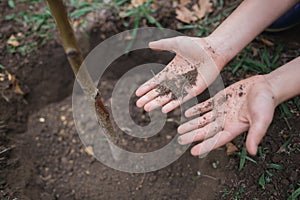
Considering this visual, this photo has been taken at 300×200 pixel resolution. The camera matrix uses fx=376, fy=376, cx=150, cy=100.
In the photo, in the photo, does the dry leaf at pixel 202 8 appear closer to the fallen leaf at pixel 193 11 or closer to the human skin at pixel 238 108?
the fallen leaf at pixel 193 11

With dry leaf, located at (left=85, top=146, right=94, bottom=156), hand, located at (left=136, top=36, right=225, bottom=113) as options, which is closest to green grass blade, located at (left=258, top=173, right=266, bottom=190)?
hand, located at (left=136, top=36, right=225, bottom=113)

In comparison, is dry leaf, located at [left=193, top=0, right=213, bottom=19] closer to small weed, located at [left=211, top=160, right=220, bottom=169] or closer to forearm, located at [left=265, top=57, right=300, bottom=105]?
forearm, located at [left=265, top=57, right=300, bottom=105]

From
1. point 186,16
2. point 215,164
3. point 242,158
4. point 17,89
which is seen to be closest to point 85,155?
point 17,89

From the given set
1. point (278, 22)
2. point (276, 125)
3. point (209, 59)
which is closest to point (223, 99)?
point (209, 59)

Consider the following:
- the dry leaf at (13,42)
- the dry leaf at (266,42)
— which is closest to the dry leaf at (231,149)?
the dry leaf at (266,42)

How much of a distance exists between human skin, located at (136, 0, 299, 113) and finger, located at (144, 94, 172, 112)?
0.06 metres

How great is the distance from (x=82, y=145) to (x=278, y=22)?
3.44 feet

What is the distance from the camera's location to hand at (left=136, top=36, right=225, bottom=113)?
1.43 metres

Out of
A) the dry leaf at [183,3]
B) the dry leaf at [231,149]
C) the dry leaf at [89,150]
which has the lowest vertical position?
the dry leaf at [231,149]

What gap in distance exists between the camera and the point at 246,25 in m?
1.47

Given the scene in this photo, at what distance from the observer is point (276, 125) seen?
150 centimetres

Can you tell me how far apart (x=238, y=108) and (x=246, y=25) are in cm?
37

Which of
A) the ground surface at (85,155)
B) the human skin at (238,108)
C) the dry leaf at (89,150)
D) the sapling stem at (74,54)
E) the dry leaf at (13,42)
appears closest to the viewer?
the sapling stem at (74,54)

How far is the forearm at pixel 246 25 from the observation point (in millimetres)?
1467
